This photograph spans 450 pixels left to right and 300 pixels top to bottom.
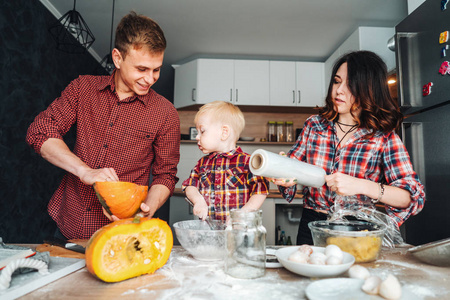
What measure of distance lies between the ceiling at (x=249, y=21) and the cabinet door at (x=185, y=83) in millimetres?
243

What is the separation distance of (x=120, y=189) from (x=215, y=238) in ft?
0.93

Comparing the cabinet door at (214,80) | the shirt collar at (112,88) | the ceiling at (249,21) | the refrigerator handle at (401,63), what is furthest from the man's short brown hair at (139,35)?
the cabinet door at (214,80)

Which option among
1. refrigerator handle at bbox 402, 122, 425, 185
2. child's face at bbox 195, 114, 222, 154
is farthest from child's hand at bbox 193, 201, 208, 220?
refrigerator handle at bbox 402, 122, 425, 185

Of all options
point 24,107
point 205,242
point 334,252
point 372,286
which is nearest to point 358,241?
point 334,252

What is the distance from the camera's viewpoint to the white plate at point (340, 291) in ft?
1.82

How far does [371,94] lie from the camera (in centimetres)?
120

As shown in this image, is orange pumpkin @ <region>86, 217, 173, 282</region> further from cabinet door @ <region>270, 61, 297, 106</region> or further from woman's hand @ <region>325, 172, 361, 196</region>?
cabinet door @ <region>270, 61, 297, 106</region>

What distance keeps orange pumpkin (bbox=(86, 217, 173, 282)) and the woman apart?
1.95 feet

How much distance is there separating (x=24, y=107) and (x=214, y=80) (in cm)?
218

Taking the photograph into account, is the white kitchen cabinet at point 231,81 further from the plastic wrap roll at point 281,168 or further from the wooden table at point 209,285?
the wooden table at point 209,285

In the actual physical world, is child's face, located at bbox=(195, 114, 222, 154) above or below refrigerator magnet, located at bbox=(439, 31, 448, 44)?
below

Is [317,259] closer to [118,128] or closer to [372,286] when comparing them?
[372,286]

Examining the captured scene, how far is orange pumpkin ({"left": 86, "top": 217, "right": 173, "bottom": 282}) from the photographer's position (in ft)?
2.15

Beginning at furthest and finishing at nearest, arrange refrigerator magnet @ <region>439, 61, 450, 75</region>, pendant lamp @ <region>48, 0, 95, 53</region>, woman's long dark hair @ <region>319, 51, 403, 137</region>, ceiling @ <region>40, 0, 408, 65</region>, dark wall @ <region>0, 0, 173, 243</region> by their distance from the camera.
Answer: ceiling @ <region>40, 0, 408, 65</region>
dark wall @ <region>0, 0, 173, 243</region>
pendant lamp @ <region>48, 0, 95, 53</region>
refrigerator magnet @ <region>439, 61, 450, 75</region>
woman's long dark hair @ <region>319, 51, 403, 137</region>
